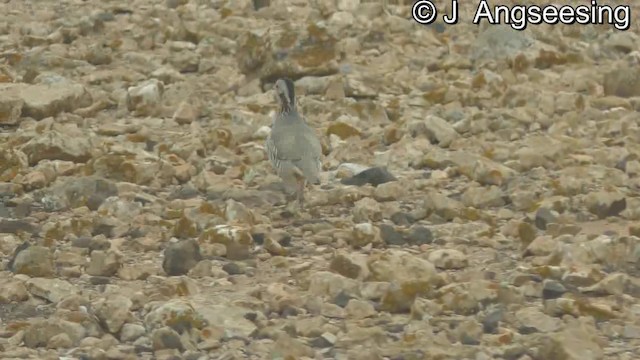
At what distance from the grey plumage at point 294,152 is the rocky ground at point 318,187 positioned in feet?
0.62

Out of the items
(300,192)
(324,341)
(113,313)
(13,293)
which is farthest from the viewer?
(300,192)

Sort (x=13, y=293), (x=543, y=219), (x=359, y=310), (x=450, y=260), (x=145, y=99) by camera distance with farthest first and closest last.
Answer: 1. (x=145, y=99)
2. (x=543, y=219)
3. (x=450, y=260)
4. (x=13, y=293)
5. (x=359, y=310)

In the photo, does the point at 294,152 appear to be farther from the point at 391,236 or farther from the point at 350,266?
the point at 350,266

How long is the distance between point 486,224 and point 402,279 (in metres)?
1.26

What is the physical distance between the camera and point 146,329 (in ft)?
20.7

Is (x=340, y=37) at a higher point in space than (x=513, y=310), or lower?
higher

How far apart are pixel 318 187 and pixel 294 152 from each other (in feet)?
1.80

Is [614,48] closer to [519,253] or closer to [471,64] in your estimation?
[471,64]

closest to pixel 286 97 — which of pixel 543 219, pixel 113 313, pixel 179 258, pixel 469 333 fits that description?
pixel 543 219

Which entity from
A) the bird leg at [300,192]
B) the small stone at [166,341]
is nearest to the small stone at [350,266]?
the small stone at [166,341]

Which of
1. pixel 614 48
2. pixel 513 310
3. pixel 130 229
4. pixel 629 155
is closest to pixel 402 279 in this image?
pixel 513 310

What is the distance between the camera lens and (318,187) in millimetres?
8969

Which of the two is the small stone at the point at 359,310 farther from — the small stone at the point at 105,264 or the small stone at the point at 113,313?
the small stone at the point at 105,264

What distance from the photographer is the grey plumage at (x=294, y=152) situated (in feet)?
27.5
